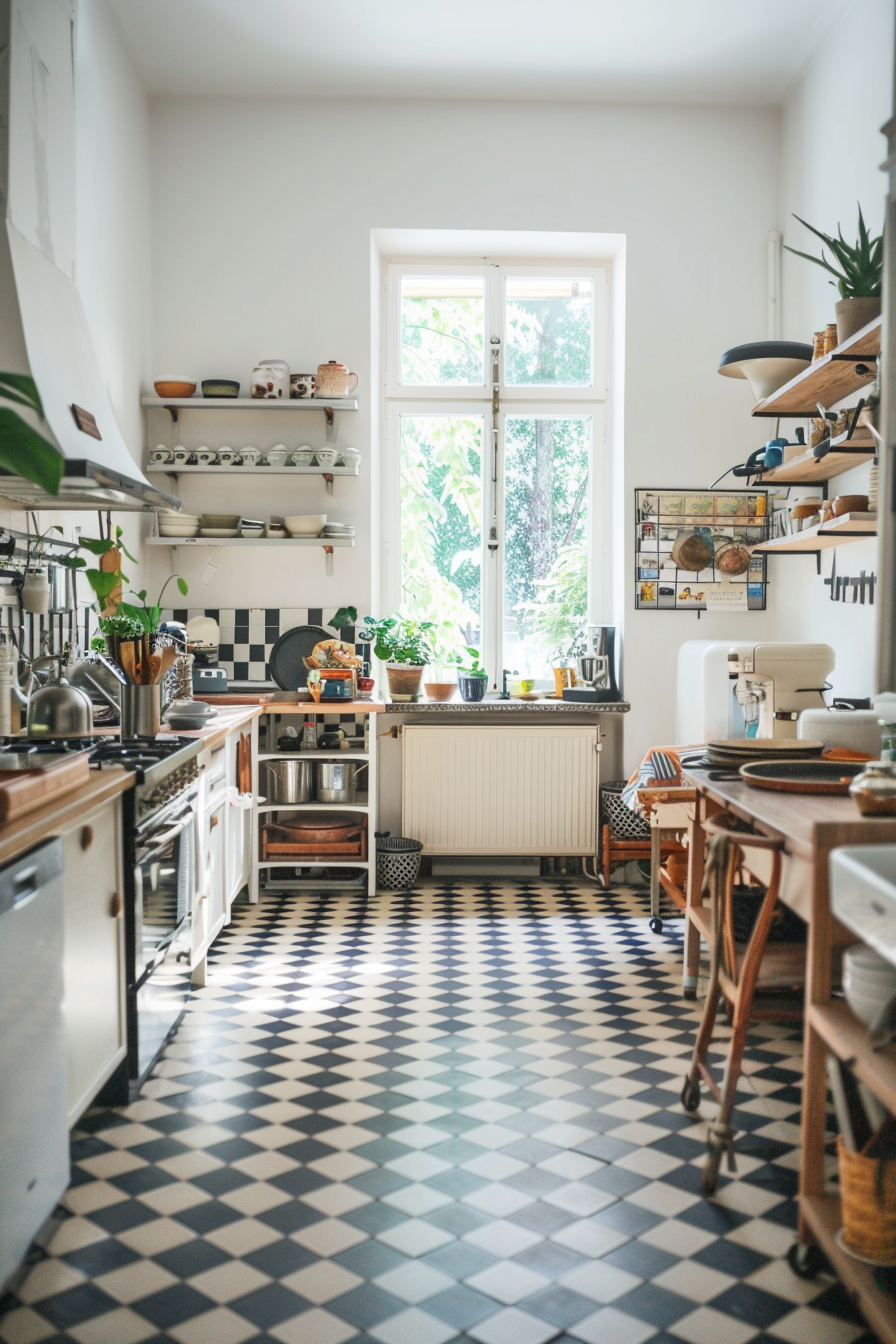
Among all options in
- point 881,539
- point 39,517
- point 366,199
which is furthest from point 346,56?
point 881,539

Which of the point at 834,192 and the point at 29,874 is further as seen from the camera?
the point at 834,192

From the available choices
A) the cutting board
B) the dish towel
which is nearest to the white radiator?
the dish towel

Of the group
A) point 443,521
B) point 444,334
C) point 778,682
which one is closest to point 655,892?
point 778,682

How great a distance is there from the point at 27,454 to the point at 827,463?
9.87 feet

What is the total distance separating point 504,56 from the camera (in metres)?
4.73

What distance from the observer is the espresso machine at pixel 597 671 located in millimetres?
5176

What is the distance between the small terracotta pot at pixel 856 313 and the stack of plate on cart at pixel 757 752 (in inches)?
53.3

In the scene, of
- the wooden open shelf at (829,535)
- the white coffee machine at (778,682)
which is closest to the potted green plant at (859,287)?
the wooden open shelf at (829,535)

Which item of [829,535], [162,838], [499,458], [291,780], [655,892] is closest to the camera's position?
[162,838]

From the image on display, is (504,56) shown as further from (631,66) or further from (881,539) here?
(881,539)

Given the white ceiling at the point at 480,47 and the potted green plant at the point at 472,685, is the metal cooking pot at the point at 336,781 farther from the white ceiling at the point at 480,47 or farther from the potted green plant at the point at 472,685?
the white ceiling at the point at 480,47

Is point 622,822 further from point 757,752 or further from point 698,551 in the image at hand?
point 757,752

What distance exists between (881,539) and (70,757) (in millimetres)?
2166

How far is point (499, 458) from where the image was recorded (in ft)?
18.0
